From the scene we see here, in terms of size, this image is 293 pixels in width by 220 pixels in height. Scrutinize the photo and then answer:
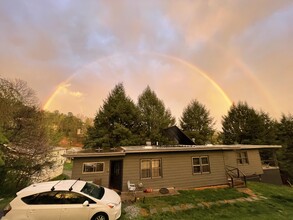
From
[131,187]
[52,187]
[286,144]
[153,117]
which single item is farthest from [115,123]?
[286,144]

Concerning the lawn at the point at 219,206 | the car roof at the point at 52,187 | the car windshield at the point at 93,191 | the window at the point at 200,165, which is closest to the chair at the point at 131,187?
the lawn at the point at 219,206

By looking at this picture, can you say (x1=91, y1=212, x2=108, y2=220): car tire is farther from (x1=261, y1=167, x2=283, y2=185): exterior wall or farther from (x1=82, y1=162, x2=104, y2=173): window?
(x1=261, y1=167, x2=283, y2=185): exterior wall

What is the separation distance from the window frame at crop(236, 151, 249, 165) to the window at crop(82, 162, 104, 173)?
42.9 feet

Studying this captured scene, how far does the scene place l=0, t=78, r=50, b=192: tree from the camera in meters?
13.9

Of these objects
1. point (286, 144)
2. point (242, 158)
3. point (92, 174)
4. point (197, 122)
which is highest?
point (197, 122)

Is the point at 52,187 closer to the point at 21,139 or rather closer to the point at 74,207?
the point at 74,207

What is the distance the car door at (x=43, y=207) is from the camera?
5.49 metres

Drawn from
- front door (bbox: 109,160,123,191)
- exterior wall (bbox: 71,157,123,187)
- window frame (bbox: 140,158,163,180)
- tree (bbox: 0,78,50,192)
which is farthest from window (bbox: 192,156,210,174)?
tree (bbox: 0,78,50,192)

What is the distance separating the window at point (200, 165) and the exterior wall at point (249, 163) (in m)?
A: 3.74

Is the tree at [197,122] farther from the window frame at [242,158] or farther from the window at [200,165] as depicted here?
the window at [200,165]

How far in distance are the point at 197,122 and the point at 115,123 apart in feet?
53.4

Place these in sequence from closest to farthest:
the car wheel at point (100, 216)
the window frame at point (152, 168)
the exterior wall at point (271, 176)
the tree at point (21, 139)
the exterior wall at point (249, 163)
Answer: the car wheel at point (100, 216) → the window frame at point (152, 168) → the tree at point (21, 139) → the exterior wall at point (249, 163) → the exterior wall at point (271, 176)

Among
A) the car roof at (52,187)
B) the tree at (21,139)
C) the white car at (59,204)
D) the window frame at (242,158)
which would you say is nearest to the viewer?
the white car at (59,204)

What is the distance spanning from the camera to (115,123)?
25453 millimetres
